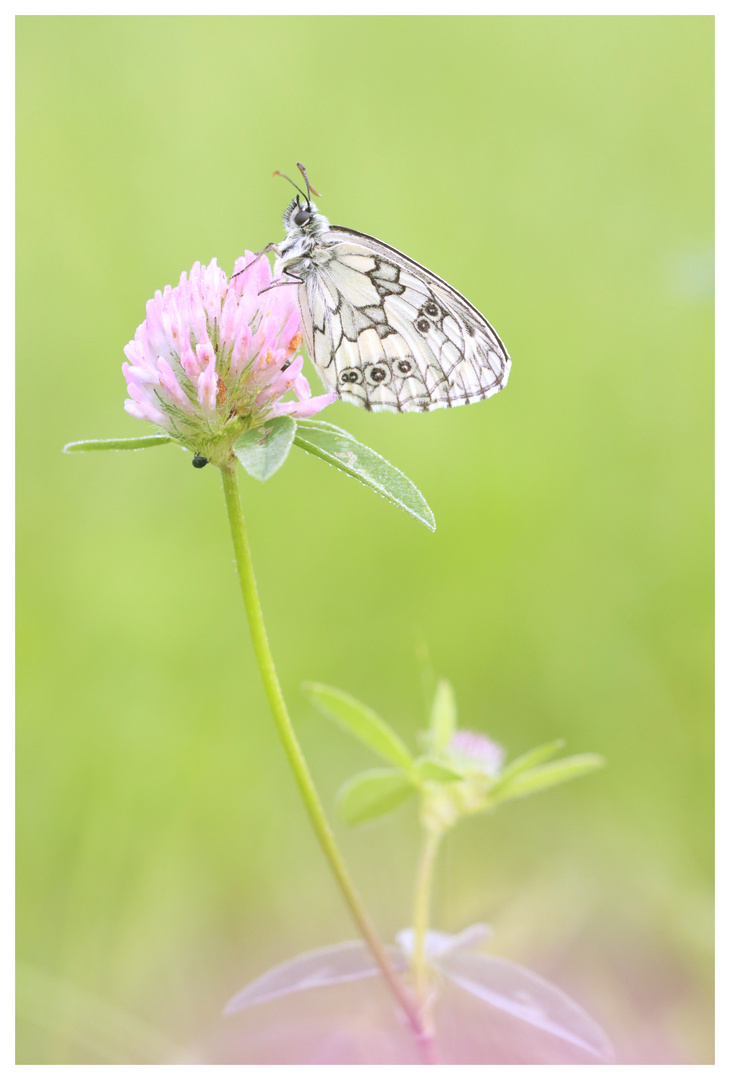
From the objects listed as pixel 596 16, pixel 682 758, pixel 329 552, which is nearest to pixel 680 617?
pixel 682 758

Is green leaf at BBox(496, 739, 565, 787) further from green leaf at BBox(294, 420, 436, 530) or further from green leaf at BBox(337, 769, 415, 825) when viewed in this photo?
green leaf at BBox(294, 420, 436, 530)

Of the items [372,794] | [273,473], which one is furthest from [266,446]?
[372,794]

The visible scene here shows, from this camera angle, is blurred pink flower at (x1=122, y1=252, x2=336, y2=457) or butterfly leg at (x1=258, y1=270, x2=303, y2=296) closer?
blurred pink flower at (x1=122, y1=252, x2=336, y2=457)

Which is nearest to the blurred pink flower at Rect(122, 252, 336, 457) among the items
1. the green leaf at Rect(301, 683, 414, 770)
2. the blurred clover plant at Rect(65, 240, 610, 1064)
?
the blurred clover plant at Rect(65, 240, 610, 1064)

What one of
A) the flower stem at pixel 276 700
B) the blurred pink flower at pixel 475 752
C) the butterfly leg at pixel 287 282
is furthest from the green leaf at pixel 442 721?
the butterfly leg at pixel 287 282

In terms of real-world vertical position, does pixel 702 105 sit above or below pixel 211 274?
above

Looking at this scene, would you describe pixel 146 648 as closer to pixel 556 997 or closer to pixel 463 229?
pixel 556 997

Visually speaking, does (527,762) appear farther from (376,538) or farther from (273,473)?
(376,538)
